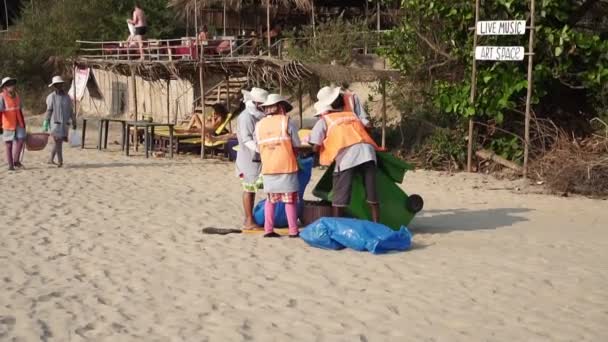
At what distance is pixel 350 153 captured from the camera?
7.74m

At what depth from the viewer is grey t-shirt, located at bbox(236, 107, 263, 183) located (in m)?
7.93

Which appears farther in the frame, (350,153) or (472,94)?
(472,94)

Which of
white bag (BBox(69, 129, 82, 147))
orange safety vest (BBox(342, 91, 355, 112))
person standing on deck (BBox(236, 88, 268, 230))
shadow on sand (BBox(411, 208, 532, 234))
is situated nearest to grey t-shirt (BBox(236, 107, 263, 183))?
person standing on deck (BBox(236, 88, 268, 230))

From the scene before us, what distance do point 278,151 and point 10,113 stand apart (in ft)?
22.2

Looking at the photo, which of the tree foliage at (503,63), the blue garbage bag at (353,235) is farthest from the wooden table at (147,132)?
the blue garbage bag at (353,235)

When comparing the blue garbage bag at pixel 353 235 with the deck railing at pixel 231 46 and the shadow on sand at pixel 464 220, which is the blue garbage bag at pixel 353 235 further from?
the deck railing at pixel 231 46

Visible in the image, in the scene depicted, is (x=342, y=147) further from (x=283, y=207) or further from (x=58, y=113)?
(x=58, y=113)

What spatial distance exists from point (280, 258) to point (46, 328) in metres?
2.40

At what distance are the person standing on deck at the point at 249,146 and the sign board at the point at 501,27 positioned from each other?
5.56 meters

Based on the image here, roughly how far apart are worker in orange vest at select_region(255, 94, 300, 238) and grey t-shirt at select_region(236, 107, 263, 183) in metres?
0.26

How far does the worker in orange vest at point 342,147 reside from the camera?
305 inches

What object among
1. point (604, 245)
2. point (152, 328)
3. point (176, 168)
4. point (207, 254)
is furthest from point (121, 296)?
point (176, 168)

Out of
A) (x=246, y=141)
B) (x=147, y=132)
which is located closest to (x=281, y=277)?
(x=246, y=141)

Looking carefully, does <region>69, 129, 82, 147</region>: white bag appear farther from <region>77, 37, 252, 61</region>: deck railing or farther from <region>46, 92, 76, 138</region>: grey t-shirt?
<region>46, 92, 76, 138</region>: grey t-shirt
